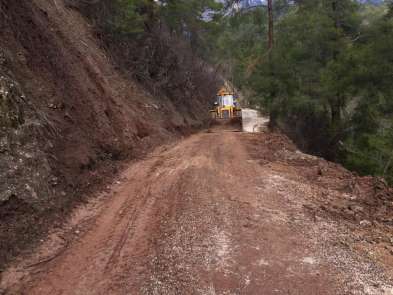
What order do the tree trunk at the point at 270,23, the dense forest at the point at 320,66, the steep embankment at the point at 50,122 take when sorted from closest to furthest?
the steep embankment at the point at 50,122 < the dense forest at the point at 320,66 < the tree trunk at the point at 270,23

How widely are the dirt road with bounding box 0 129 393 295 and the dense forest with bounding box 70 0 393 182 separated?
27.5 ft

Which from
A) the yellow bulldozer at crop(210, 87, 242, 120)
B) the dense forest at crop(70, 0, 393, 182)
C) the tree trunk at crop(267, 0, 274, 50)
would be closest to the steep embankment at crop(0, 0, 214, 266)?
the dense forest at crop(70, 0, 393, 182)

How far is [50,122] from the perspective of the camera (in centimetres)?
894

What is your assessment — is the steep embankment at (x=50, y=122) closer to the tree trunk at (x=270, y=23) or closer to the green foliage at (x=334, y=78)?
the green foliage at (x=334, y=78)

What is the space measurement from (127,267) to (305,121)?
18519mm

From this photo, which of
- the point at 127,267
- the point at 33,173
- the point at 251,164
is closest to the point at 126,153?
the point at 251,164

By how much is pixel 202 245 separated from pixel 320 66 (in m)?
16.9

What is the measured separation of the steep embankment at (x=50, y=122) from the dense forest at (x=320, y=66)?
5.43 meters

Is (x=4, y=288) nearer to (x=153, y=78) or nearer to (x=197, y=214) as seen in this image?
(x=197, y=214)

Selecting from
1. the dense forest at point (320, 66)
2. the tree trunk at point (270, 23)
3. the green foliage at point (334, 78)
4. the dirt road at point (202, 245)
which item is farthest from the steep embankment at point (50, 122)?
the tree trunk at point (270, 23)

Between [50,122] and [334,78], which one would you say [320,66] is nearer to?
[334,78]

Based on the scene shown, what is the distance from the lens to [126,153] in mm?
12516

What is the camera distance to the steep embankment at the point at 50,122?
662 cm

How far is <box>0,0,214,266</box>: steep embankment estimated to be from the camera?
6625 millimetres
